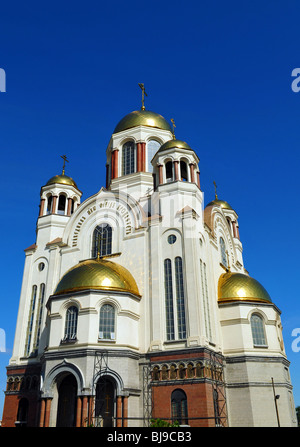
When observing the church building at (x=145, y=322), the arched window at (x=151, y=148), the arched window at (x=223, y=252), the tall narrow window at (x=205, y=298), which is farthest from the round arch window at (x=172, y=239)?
the arched window at (x=151, y=148)

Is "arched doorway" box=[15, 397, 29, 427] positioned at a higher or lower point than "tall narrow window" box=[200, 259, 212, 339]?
lower

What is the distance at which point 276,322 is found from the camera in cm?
2327

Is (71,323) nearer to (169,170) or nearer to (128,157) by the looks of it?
(169,170)

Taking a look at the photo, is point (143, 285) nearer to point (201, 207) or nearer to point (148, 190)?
point (201, 207)

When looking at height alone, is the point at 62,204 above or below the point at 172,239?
above

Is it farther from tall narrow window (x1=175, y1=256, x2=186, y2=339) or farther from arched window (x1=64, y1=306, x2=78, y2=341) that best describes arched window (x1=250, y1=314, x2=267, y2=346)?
arched window (x1=64, y1=306, x2=78, y2=341)

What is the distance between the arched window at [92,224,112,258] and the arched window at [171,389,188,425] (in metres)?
9.09

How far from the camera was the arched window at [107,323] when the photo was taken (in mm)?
19969

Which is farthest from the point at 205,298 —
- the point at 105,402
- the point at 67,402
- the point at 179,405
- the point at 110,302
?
the point at 67,402

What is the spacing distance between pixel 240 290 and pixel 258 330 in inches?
93.8

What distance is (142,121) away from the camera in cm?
3089

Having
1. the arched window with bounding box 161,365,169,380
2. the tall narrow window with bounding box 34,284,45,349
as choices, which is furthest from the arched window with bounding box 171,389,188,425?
the tall narrow window with bounding box 34,284,45,349

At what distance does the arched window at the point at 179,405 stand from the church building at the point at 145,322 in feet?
0.14

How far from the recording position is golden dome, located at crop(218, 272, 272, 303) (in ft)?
76.6
